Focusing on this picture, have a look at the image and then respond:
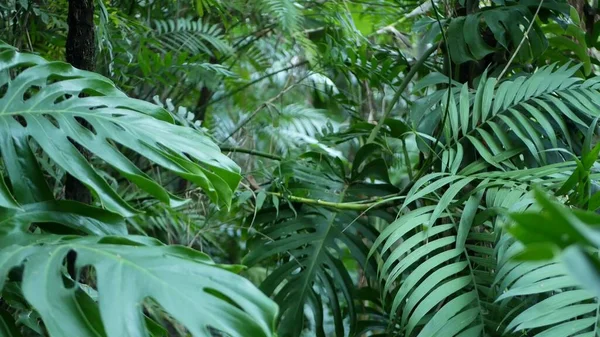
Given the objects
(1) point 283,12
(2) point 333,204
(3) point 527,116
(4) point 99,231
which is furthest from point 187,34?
(4) point 99,231

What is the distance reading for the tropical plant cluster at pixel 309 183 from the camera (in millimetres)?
662

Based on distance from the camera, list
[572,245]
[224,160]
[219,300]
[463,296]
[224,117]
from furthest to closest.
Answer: [224,117] < [463,296] < [224,160] < [219,300] < [572,245]

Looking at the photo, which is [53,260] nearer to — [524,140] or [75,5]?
[75,5]

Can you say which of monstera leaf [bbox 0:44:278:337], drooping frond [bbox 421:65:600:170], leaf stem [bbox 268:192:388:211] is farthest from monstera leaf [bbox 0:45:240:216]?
drooping frond [bbox 421:65:600:170]

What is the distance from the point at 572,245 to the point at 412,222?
2.55ft

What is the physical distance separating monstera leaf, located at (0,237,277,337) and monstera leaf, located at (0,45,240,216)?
0.40 feet

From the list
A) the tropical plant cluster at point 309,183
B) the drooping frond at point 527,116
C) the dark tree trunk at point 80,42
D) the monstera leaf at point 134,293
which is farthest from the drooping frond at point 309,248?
the monstera leaf at point 134,293

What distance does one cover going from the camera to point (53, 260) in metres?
0.69

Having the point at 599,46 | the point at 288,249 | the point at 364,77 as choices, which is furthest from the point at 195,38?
the point at 599,46

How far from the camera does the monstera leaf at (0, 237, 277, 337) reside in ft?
2.01

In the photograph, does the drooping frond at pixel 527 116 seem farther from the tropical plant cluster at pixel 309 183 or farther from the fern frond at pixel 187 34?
the fern frond at pixel 187 34

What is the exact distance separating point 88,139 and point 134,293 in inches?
11.7

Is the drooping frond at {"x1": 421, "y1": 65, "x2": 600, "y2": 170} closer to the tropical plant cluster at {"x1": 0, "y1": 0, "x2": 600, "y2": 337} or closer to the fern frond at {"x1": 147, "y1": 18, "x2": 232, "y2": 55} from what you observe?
the tropical plant cluster at {"x1": 0, "y1": 0, "x2": 600, "y2": 337}

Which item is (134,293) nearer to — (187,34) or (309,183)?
(309,183)
